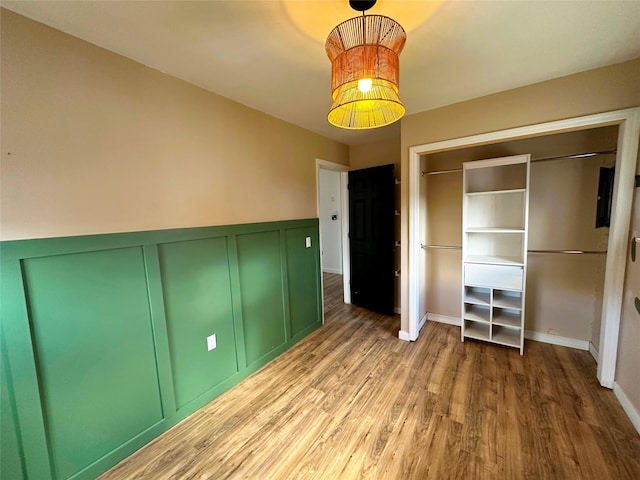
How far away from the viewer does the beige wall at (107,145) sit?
1.21 m

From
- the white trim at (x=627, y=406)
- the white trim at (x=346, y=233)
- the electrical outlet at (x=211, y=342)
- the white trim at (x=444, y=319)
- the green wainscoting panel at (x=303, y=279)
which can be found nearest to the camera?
the white trim at (x=627, y=406)

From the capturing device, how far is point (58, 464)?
4.37 feet

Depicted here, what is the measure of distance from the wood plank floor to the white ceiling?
2.37 metres

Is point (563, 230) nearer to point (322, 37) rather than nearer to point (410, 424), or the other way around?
point (410, 424)

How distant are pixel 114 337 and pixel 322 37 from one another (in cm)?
209

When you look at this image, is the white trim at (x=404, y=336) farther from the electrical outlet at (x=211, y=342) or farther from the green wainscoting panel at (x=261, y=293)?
the electrical outlet at (x=211, y=342)

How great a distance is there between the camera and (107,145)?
1.48 m

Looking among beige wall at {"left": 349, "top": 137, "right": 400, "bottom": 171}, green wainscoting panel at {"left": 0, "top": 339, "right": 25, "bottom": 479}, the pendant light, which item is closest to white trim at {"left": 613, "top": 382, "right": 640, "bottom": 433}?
the pendant light

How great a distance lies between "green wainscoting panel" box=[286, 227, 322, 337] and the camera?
2.81 m

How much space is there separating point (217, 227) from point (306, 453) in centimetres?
164

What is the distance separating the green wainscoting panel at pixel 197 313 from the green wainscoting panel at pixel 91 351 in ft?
0.52

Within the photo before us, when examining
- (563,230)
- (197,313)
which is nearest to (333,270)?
(563,230)

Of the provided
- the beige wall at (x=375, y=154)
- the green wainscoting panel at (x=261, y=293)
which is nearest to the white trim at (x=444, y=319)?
the green wainscoting panel at (x=261, y=293)

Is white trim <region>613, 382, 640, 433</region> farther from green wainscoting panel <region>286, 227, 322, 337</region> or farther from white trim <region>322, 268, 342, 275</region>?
white trim <region>322, 268, 342, 275</region>
